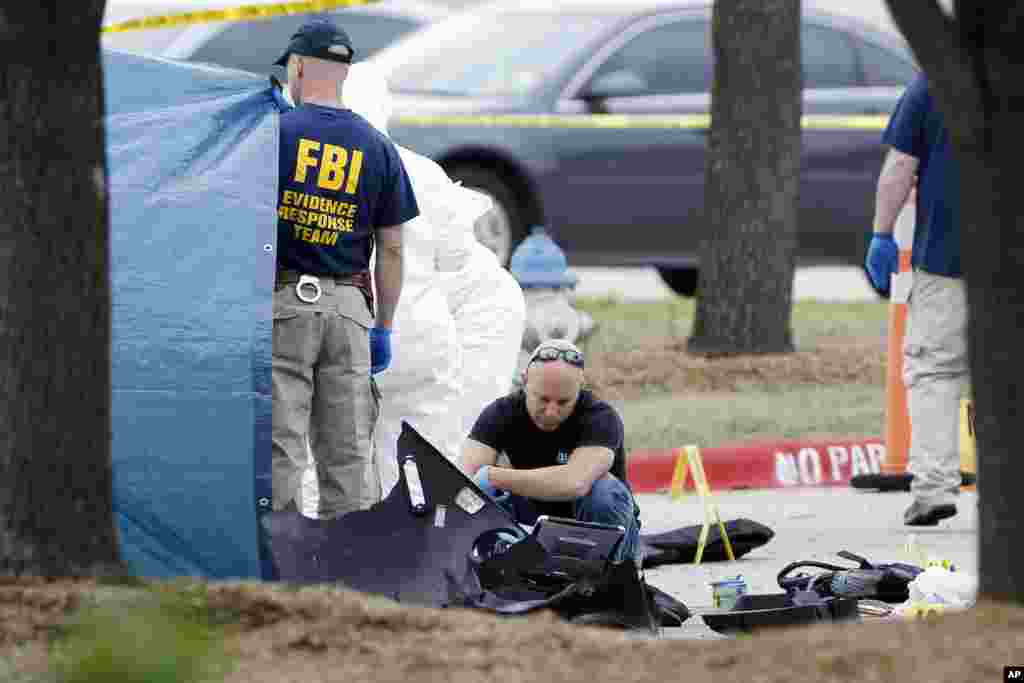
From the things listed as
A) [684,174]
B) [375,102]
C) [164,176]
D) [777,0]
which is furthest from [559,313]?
[684,174]

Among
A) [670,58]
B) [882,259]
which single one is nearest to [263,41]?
[670,58]

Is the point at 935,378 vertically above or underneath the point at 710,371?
above

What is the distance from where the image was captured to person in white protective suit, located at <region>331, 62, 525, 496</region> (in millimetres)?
7973

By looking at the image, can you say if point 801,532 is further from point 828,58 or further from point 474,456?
point 828,58

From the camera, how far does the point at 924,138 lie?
28.0ft

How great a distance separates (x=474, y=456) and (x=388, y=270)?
0.63 metres

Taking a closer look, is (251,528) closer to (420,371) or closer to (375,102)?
(420,371)

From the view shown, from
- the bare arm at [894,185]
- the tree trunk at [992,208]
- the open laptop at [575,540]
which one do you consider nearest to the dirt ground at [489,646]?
the tree trunk at [992,208]

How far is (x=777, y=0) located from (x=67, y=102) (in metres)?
7.45

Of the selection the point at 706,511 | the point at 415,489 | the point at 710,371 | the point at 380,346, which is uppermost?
the point at 380,346

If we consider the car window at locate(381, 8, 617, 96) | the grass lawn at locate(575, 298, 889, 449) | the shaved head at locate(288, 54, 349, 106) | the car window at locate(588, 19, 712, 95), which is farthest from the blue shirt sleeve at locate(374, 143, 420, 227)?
the car window at locate(588, 19, 712, 95)

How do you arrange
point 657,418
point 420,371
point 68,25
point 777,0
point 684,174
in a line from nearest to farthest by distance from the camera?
point 68,25
point 420,371
point 657,418
point 777,0
point 684,174

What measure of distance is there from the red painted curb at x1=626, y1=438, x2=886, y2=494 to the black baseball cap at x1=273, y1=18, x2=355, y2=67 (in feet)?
10.9

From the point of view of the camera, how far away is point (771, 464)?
33.6ft
